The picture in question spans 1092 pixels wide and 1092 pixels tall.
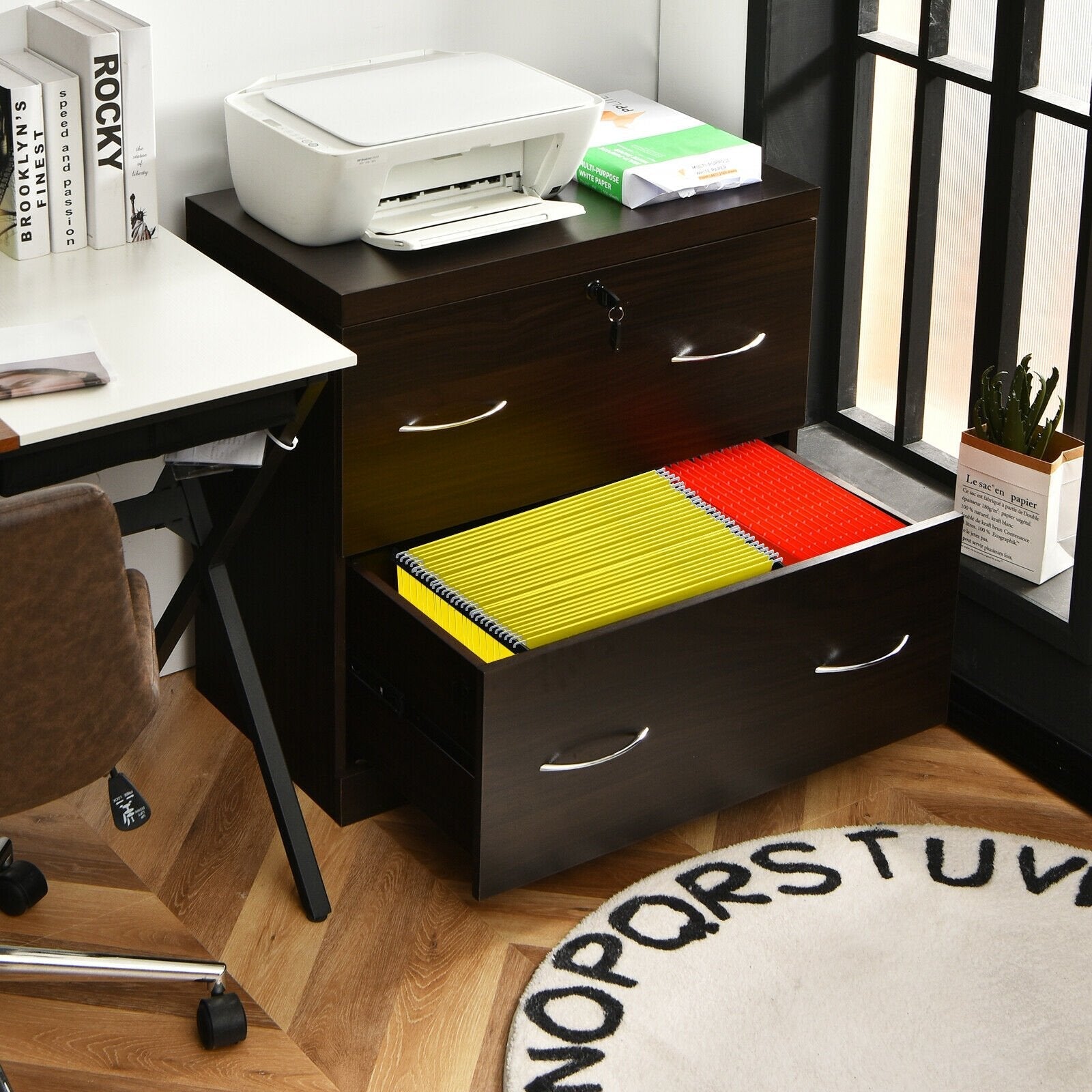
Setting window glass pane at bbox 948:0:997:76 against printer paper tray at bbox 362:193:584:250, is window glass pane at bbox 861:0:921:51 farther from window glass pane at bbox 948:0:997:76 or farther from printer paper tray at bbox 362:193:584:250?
printer paper tray at bbox 362:193:584:250

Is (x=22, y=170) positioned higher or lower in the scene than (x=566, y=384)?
higher

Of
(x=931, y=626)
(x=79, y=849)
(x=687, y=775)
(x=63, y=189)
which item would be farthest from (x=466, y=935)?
(x=63, y=189)

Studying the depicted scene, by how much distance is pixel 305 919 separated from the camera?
2.19 metres

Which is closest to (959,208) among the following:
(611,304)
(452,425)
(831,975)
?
(611,304)

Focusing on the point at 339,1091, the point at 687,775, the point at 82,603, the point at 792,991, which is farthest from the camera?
the point at 687,775

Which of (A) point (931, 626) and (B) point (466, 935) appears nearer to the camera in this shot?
(B) point (466, 935)

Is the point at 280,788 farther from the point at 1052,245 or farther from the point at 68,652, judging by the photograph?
the point at 1052,245

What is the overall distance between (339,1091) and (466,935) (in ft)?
1.01

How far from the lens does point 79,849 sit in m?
2.30

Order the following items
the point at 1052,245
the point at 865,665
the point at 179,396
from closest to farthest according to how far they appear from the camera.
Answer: the point at 179,396 → the point at 865,665 → the point at 1052,245

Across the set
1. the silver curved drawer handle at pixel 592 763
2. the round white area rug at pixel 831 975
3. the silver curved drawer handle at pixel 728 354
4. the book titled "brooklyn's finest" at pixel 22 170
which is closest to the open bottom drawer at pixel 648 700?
the silver curved drawer handle at pixel 592 763

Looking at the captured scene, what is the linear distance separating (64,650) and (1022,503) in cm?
147

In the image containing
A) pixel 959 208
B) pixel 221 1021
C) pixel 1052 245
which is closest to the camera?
pixel 221 1021

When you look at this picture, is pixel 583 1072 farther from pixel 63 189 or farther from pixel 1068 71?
pixel 1068 71
